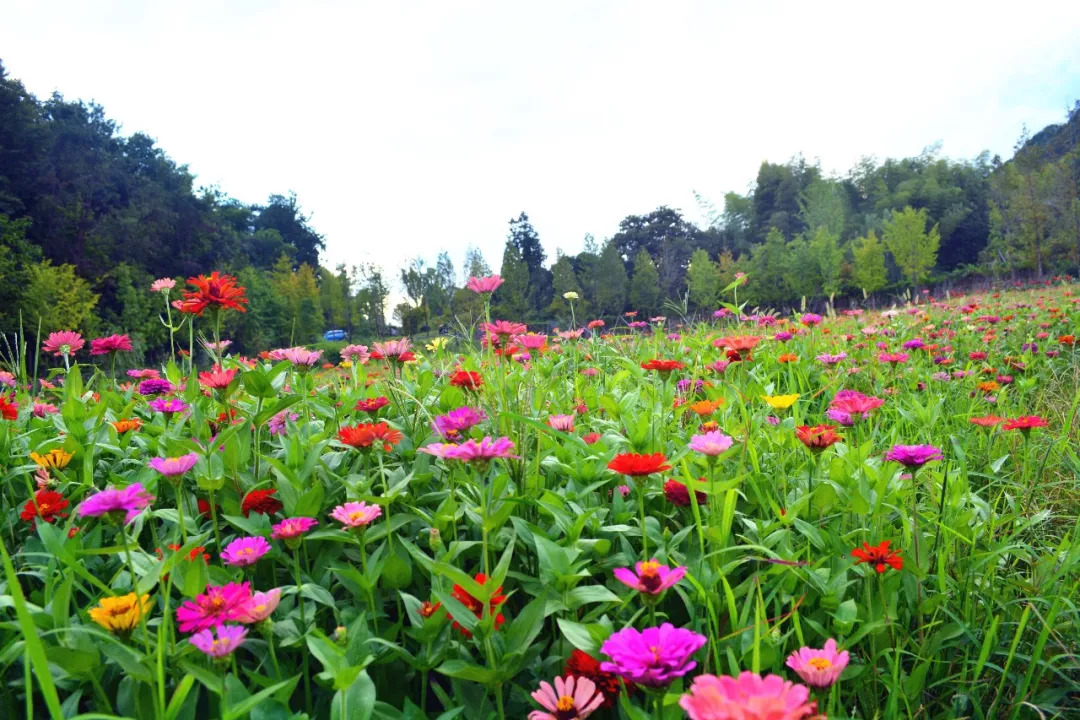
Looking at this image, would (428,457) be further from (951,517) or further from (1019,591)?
(1019,591)

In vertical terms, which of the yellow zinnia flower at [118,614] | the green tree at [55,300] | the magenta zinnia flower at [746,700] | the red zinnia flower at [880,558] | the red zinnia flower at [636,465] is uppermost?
the green tree at [55,300]

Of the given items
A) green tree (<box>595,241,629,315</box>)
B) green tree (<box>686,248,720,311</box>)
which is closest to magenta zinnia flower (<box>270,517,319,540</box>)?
green tree (<box>686,248,720,311</box>)

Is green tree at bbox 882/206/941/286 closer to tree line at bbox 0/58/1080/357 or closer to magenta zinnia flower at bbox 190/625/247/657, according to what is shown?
tree line at bbox 0/58/1080/357

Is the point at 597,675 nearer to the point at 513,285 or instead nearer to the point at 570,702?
the point at 570,702

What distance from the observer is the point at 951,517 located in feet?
4.16

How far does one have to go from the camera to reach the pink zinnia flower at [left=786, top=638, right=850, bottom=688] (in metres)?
0.62

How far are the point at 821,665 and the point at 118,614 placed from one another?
863 millimetres

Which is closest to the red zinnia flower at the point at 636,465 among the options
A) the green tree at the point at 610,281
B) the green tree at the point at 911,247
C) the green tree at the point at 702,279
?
the green tree at the point at 702,279

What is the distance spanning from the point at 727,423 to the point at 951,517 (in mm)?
506

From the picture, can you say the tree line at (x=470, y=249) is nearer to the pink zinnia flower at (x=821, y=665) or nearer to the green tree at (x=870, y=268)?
the green tree at (x=870, y=268)

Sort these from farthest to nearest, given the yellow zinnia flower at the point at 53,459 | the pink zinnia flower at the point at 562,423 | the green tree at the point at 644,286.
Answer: the green tree at the point at 644,286
the pink zinnia flower at the point at 562,423
the yellow zinnia flower at the point at 53,459

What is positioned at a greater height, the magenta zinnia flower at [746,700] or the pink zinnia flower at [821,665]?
the magenta zinnia flower at [746,700]

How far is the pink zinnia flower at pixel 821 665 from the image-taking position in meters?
0.62

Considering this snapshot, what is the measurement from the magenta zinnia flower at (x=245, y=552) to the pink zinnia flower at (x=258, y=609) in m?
0.10
